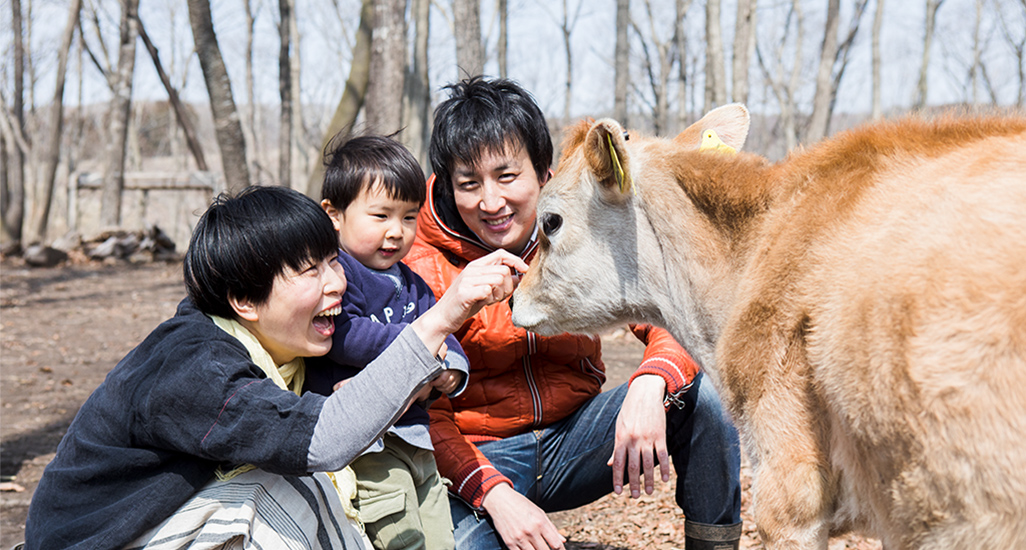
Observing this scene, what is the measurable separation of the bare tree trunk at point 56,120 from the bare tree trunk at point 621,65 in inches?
511

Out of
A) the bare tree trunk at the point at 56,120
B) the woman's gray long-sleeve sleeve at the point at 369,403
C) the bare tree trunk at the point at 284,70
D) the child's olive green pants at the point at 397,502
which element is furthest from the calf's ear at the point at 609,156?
the bare tree trunk at the point at 56,120

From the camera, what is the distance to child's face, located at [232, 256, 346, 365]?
2.49 metres

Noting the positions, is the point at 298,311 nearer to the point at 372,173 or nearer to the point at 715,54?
the point at 372,173

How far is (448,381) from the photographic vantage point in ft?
9.64

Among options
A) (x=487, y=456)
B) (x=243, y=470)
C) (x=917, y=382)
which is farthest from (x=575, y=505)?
(x=917, y=382)

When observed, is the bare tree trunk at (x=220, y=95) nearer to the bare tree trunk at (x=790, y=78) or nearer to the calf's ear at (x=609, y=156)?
the calf's ear at (x=609, y=156)

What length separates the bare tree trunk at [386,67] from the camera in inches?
366

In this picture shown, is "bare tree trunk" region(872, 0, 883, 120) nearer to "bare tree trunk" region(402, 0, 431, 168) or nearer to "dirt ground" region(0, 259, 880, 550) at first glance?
"bare tree trunk" region(402, 0, 431, 168)

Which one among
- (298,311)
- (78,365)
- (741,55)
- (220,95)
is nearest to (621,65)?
(741,55)

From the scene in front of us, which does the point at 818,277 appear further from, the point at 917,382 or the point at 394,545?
the point at 394,545

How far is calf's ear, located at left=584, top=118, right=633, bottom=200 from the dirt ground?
2312 millimetres

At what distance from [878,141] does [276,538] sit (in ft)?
7.13

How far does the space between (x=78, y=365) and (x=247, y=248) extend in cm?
765

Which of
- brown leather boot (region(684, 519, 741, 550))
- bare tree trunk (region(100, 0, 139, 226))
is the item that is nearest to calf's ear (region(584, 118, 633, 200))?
brown leather boot (region(684, 519, 741, 550))
